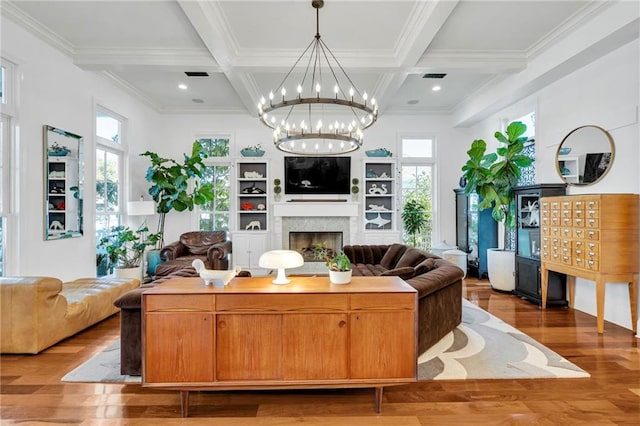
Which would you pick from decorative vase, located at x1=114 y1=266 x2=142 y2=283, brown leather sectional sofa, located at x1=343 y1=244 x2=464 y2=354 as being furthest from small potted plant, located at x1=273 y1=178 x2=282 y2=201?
brown leather sectional sofa, located at x1=343 y1=244 x2=464 y2=354

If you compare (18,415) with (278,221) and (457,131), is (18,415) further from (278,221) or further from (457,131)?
(457,131)

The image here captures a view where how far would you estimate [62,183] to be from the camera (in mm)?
4324

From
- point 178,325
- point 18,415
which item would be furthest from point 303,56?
point 18,415

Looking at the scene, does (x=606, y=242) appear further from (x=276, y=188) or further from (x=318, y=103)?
(x=276, y=188)

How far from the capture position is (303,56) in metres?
4.40

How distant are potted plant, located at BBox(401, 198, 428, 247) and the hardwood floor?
412cm

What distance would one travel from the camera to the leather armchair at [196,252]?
519 centimetres

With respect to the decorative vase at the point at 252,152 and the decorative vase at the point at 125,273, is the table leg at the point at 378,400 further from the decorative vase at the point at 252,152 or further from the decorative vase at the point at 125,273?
the decorative vase at the point at 252,152

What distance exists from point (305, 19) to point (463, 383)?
3876 millimetres

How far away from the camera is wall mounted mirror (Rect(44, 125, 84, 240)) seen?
410cm

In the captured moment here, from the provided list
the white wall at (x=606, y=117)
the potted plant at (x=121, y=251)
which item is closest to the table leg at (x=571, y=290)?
the white wall at (x=606, y=117)

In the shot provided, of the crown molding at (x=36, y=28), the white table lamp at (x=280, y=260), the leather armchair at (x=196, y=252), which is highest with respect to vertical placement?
the crown molding at (x=36, y=28)

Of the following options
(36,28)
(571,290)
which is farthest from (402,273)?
(36,28)

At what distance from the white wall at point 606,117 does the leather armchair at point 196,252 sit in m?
5.04
